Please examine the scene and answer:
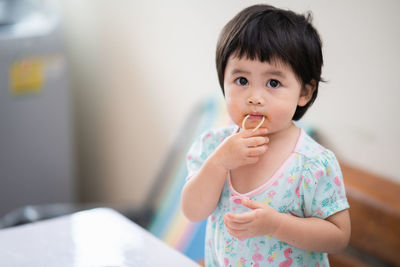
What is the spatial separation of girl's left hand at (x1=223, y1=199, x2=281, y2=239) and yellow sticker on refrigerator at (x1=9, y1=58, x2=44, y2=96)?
1.65m

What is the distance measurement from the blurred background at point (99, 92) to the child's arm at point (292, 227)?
678 millimetres

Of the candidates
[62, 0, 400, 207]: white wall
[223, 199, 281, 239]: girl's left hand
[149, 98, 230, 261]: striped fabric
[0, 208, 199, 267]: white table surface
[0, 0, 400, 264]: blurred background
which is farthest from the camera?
[0, 0, 400, 264]: blurred background

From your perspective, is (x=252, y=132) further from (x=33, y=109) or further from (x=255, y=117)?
(x=33, y=109)

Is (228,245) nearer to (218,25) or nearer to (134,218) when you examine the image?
(218,25)

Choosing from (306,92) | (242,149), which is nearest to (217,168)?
(242,149)

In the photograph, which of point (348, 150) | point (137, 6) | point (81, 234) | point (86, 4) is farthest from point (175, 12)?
point (81, 234)

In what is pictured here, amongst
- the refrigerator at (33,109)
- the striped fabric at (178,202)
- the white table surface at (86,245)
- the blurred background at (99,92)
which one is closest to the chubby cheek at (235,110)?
the white table surface at (86,245)

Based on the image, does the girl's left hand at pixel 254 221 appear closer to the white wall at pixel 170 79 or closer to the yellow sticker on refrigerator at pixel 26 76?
the white wall at pixel 170 79

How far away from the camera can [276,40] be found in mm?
774

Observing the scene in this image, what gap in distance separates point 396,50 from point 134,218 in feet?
3.87

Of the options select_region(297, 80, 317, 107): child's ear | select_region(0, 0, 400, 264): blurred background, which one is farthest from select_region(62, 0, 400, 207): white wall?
select_region(297, 80, 317, 107): child's ear

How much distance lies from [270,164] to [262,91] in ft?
0.39

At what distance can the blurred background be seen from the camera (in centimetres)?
191

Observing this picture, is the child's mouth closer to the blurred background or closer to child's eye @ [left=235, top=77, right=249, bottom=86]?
child's eye @ [left=235, top=77, right=249, bottom=86]
